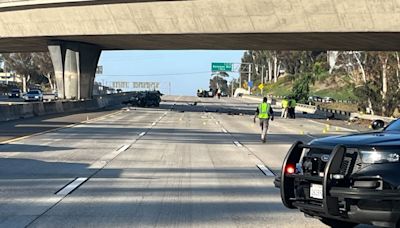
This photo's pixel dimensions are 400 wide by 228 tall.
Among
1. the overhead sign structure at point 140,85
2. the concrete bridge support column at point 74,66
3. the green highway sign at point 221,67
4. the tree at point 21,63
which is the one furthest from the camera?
the overhead sign structure at point 140,85

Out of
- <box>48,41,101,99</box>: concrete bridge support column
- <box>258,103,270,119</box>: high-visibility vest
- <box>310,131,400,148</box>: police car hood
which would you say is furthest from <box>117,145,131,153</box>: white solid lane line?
<box>48,41,101,99</box>: concrete bridge support column

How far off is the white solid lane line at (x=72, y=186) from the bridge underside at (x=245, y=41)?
23.6 meters

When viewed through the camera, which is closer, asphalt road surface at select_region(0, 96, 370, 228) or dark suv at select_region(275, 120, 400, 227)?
dark suv at select_region(275, 120, 400, 227)

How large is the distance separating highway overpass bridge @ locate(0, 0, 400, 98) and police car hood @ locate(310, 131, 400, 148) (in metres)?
25.1

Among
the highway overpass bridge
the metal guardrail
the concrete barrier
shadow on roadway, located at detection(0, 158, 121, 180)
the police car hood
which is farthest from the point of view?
the metal guardrail

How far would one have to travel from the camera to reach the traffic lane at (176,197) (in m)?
8.70

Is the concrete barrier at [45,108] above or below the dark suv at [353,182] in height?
below

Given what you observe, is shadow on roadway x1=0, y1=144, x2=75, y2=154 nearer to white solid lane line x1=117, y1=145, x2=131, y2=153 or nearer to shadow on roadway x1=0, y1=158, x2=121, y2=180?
white solid lane line x1=117, y1=145, x2=131, y2=153

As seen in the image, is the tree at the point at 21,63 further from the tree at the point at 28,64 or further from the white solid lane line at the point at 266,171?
the white solid lane line at the point at 266,171

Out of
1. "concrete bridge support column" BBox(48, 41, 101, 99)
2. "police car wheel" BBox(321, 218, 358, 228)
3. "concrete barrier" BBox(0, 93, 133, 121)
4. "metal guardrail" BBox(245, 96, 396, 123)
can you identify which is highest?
"concrete bridge support column" BBox(48, 41, 101, 99)

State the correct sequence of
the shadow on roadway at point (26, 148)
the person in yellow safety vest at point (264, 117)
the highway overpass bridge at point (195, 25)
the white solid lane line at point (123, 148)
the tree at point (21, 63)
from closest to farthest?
1. the shadow on roadway at point (26, 148)
2. the white solid lane line at point (123, 148)
3. the person in yellow safety vest at point (264, 117)
4. the highway overpass bridge at point (195, 25)
5. the tree at point (21, 63)

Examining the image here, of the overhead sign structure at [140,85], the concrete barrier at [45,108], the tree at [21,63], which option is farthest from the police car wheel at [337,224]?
the overhead sign structure at [140,85]

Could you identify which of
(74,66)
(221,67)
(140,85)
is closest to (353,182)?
(74,66)

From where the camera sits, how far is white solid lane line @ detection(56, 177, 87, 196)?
11.0 meters
